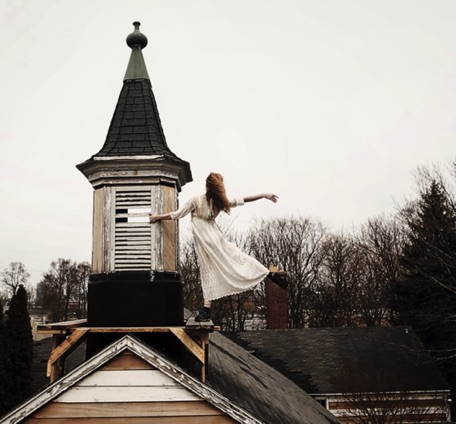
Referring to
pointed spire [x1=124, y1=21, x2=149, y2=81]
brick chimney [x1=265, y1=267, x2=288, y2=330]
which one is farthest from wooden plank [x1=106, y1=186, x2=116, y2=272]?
brick chimney [x1=265, y1=267, x2=288, y2=330]

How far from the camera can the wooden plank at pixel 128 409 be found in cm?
655

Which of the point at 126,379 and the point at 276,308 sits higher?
the point at 276,308

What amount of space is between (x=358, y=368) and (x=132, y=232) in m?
17.7

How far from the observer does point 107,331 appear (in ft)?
22.8

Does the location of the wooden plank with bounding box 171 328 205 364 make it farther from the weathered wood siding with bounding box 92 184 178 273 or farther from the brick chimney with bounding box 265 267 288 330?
the brick chimney with bounding box 265 267 288 330

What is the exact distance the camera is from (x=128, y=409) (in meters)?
6.58

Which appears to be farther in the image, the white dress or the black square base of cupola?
the black square base of cupola

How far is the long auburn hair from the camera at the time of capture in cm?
720

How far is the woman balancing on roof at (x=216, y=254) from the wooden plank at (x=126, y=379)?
924 millimetres

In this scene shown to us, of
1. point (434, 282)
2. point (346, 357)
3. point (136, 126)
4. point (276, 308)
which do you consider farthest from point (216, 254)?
point (276, 308)

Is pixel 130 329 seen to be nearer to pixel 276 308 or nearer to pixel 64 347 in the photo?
pixel 64 347

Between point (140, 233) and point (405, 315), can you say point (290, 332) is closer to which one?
point (405, 315)

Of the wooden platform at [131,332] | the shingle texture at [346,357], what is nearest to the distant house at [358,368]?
the shingle texture at [346,357]

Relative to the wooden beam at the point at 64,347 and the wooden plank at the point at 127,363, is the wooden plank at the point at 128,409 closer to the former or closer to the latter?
the wooden plank at the point at 127,363
